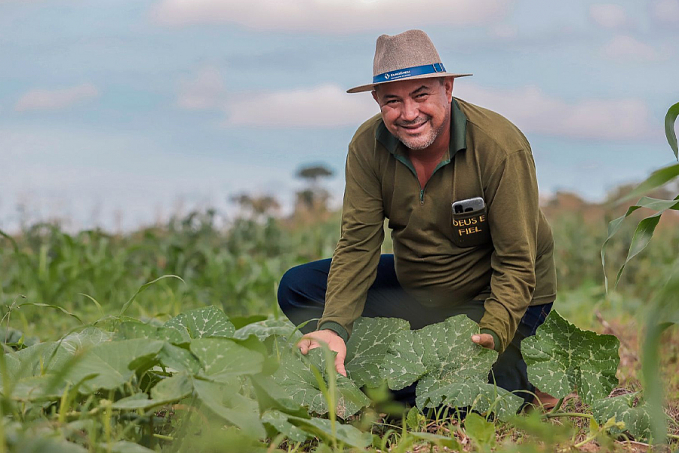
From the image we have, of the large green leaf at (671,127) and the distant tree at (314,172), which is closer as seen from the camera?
the large green leaf at (671,127)

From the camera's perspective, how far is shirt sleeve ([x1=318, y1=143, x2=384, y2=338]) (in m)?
2.60

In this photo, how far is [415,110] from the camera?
2408 mm

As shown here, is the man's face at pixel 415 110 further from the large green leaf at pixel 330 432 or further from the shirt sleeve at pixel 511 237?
the large green leaf at pixel 330 432

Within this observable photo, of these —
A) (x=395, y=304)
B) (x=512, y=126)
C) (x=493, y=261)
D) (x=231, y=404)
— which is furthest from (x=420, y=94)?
(x=231, y=404)

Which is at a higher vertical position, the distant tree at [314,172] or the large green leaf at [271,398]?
the large green leaf at [271,398]

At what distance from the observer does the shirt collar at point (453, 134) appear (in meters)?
2.47

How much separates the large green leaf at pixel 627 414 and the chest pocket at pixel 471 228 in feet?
2.39

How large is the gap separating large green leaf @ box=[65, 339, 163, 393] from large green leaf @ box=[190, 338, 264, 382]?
10 cm

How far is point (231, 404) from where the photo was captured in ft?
5.35

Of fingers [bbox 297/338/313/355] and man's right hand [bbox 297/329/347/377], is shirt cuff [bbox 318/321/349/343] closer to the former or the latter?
man's right hand [bbox 297/329/347/377]

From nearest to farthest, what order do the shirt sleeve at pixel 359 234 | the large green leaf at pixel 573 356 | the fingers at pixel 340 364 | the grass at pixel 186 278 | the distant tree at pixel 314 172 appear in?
the large green leaf at pixel 573 356 < the fingers at pixel 340 364 < the shirt sleeve at pixel 359 234 < the grass at pixel 186 278 < the distant tree at pixel 314 172

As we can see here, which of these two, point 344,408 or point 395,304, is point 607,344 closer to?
point 344,408

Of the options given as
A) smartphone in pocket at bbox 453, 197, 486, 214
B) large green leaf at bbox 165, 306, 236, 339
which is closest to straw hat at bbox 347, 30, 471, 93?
smartphone in pocket at bbox 453, 197, 486, 214

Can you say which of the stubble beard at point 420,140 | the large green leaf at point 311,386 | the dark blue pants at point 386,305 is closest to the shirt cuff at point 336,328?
the large green leaf at point 311,386
